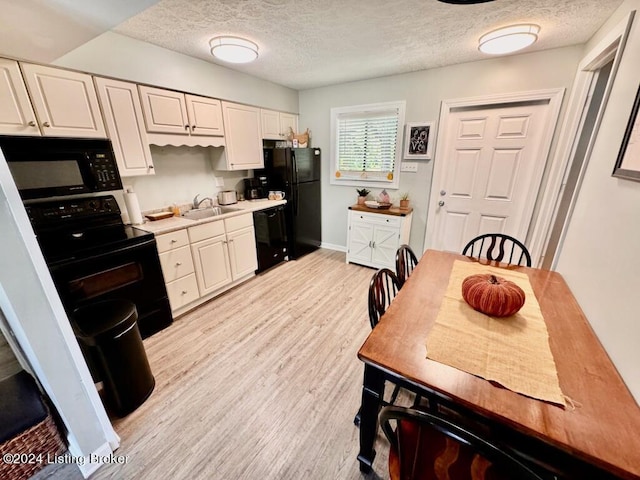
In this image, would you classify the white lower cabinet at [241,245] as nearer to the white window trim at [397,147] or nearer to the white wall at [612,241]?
the white window trim at [397,147]

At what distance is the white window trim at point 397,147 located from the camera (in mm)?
3119

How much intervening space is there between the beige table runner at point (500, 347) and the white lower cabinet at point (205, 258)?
7.15ft

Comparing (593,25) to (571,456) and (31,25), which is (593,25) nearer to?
(571,456)

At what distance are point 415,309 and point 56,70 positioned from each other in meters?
2.76

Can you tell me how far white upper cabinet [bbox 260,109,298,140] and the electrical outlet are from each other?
176 cm

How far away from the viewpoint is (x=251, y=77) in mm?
3021

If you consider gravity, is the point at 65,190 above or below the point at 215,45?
below

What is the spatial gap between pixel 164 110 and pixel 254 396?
2553 mm

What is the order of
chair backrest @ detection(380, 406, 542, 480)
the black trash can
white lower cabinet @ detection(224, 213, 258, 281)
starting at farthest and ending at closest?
white lower cabinet @ detection(224, 213, 258, 281)
the black trash can
chair backrest @ detection(380, 406, 542, 480)

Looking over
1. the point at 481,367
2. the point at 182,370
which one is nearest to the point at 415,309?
the point at 481,367

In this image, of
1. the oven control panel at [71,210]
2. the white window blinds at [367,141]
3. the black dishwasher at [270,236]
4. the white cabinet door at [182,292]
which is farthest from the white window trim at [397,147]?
the oven control panel at [71,210]

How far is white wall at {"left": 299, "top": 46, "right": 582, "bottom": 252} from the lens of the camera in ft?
7.76

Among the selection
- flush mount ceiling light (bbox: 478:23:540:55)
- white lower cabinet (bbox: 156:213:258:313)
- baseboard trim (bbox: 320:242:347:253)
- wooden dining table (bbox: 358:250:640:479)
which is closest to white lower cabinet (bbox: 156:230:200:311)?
white lower cabinet (bbox: 156:213:258:313)

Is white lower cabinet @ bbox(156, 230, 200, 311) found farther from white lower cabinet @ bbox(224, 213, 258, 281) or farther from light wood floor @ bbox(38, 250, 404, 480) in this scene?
white lower cabinet @ bbox(224, 213, 258, 281)
